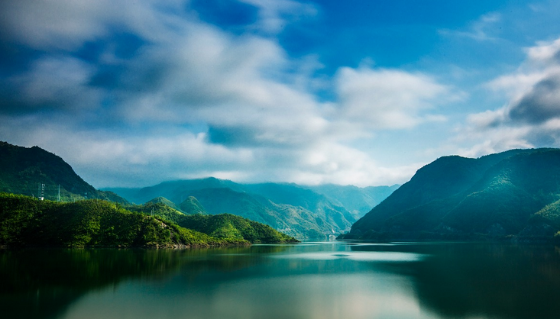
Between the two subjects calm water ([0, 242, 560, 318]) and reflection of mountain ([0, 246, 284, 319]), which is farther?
reflection of mountain ([0, 246, 284, 319])

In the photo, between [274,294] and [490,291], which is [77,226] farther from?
[490,291]

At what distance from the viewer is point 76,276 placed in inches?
→ 1939

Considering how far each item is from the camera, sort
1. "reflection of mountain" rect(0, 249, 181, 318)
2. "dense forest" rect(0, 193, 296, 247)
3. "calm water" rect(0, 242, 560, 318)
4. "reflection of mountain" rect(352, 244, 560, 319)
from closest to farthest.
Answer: "calm water" rect(0, 242, 560, 318) → "reflection of mountain" rect(0, 249, 181, 318) → "reflection of mountain" rect(352, 244, 560, 319) → "dense forest" rect(0, 193, 296, 247)

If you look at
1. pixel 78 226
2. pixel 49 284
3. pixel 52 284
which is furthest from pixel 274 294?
pixel 78 226

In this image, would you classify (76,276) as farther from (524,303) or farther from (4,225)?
(4,225)

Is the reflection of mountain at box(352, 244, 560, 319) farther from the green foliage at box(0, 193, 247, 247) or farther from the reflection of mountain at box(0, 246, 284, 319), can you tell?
the green foliage at box(0, 193, 247, 247)

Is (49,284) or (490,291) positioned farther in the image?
(49,284)

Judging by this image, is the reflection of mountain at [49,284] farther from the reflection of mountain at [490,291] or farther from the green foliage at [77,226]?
the green foliage at [77,226]

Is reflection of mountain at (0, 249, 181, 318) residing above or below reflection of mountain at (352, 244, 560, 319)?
above

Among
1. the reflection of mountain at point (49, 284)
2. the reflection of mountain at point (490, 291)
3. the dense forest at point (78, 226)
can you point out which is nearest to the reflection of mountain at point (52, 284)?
the reflection of mountain at point (49, 284)

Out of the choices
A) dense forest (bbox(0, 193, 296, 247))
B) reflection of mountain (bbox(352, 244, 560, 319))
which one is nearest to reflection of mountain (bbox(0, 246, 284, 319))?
reflection of mountain (bbox(352, 244, 560, 319))

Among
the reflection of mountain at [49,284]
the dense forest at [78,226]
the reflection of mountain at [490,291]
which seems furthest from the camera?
the dense forest at [78,226]

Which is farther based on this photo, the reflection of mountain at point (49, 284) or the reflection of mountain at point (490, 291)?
the reflection of mountain at point (490, 291)

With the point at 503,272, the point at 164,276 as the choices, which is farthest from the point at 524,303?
the point at 164,276
